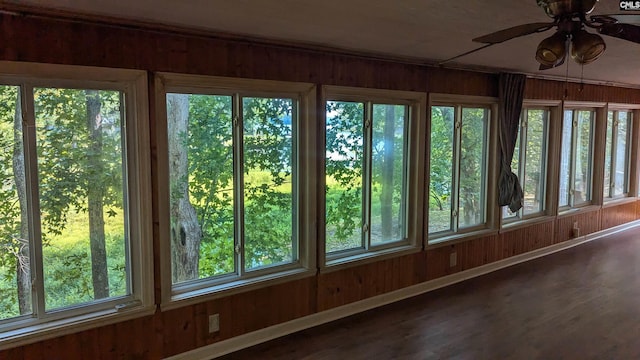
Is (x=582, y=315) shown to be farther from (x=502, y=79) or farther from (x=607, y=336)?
(x=502, y=79)

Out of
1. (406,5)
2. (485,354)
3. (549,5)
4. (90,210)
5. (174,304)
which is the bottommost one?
(485,354)

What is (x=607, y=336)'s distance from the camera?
372 cm

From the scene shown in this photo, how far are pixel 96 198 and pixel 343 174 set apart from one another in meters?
2.03

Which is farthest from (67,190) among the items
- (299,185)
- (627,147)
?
(627,147)

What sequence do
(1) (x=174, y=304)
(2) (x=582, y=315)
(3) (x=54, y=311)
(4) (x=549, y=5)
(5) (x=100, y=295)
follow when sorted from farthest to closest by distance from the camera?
(2) (x=582, y=315), (1) (x=174, y=304), (5) (x=100, y=295), (3) (x=54, y=311), (4) (x=549, y=5)

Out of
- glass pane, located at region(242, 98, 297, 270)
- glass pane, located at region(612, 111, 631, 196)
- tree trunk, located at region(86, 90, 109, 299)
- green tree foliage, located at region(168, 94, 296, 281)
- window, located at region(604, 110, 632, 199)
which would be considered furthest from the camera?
glass pane, located at region(612, 111, 631, 196)

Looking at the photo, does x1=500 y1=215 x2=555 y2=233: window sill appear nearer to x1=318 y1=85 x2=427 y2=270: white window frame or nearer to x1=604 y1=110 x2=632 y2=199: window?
x1=318 y1=85 x2=427 y2=270: white window frame

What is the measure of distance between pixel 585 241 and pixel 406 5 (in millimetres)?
5838

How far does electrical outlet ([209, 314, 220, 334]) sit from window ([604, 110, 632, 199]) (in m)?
6.41

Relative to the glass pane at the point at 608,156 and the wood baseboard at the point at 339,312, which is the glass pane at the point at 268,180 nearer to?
the wood baseboard at the point at 339,312

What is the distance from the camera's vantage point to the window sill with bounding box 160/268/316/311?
10.5 feet

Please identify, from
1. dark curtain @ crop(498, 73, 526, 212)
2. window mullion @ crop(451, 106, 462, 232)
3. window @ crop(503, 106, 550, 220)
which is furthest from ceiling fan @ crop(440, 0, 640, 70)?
window @ crop(503, 106, 550, 220)

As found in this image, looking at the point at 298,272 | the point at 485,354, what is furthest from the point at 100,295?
the point at 485,354

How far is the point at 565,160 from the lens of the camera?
6.40 m
